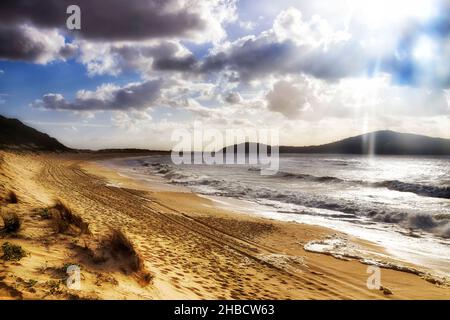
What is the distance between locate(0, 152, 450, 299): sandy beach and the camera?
211 inches

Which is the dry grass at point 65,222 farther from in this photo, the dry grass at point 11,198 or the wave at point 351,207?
the wave at point 351,207

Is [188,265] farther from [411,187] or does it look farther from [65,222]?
[411,187]

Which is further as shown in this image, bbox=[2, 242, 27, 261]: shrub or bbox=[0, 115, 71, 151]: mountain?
bbox=[0, 115, 71, 151]: mountain

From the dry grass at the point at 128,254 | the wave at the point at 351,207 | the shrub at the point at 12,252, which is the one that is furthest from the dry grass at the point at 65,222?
the wave at the point at 351,207

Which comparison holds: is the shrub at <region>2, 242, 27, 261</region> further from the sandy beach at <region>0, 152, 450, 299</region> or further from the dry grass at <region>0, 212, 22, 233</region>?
the dry grass at <region>0, 212, 22, 233</region>

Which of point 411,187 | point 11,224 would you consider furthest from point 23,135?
point 11,224

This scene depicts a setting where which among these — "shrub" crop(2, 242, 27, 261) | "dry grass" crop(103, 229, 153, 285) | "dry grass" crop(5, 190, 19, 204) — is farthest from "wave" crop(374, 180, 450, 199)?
"shrub" crop(2, 242, 27, 261)

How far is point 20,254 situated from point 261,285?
16.7 ft

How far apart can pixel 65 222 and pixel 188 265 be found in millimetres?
3470

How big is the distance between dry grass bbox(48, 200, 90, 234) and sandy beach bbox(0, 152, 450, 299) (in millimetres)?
189

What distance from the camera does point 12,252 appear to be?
5.84 m

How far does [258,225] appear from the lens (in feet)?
45.2

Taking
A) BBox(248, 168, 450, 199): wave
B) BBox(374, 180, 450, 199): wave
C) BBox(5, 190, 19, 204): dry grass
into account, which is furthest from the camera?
BBox(248, 168, 450, 199): wave
